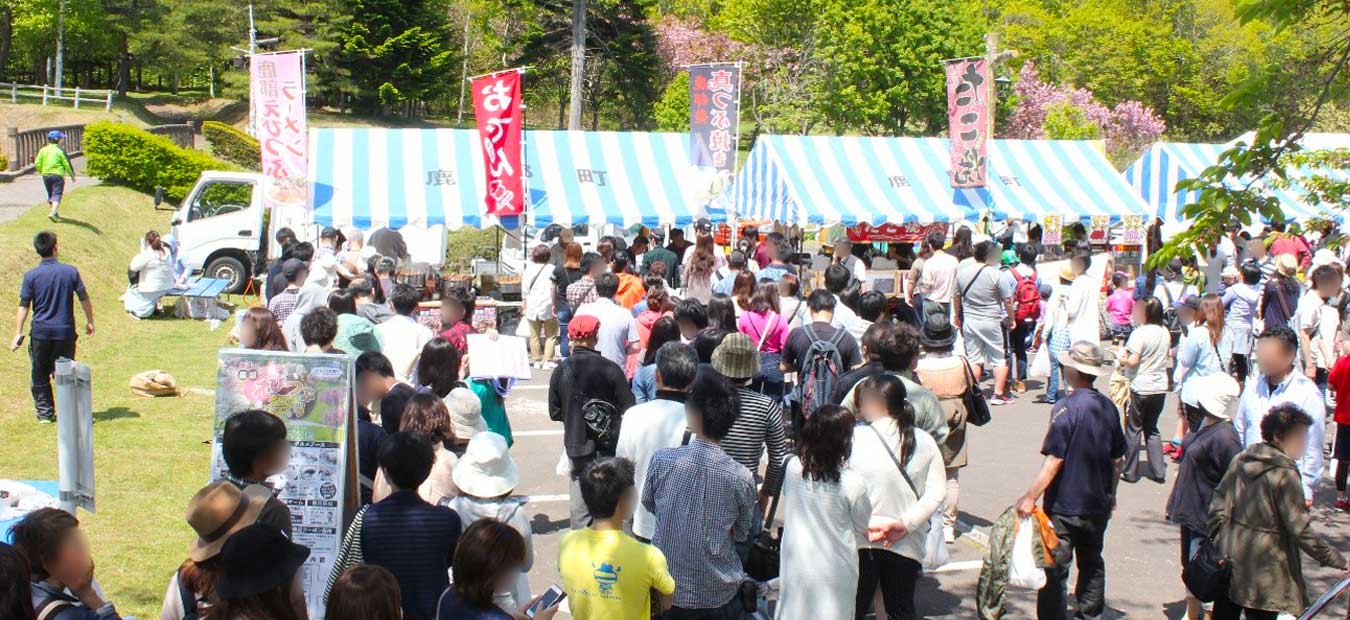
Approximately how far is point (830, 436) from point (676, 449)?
0.63 m

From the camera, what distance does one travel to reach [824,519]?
14.6ft

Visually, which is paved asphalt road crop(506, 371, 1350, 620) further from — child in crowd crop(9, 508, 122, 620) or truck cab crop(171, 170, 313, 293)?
truck cab crop(171, 170, 313, 293)

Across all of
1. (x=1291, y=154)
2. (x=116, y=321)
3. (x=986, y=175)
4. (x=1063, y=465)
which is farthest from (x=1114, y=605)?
(x=116, y=321)

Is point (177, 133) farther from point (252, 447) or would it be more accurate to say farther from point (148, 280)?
point (252, 447)

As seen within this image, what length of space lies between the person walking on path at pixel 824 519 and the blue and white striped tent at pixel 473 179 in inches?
454

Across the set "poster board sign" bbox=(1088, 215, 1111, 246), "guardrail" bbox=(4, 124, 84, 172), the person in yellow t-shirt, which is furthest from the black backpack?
"guardrail" bbox=(4, 124, 84, 172)

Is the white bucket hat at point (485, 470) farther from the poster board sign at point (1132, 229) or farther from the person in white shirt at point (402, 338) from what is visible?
the poster board sign at point (1132, 229)

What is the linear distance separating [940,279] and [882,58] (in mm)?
34819

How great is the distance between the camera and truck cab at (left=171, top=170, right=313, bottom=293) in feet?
59.1

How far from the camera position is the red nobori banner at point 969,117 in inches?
604

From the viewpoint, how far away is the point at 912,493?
190 inches

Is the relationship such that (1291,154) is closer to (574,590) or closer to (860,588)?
(860,588)

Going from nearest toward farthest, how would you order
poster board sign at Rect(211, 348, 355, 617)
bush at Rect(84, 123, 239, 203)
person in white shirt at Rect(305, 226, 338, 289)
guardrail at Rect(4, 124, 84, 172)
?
1. poster board sign at Rect(211, 348, 355, 617)
2. person in white shirt at Rect(305, 226, 338, 289)
3. bush at Rect(84, 123, 239, 203)
4. guardrail at Rect(4, 124, 84, 172)

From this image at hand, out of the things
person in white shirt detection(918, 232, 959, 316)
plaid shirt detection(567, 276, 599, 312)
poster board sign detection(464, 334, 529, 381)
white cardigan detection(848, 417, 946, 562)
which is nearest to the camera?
white cardigan detection(848, 417, 946, 562)
